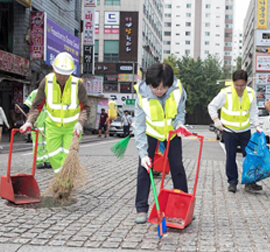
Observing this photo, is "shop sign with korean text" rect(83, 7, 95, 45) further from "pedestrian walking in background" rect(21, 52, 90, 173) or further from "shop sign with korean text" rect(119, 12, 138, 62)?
"pedestrian walking in background" rect(21, 52, 90, 173)

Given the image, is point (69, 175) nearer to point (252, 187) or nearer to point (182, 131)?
point (182, 131)

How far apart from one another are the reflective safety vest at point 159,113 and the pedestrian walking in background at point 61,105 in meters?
1.19

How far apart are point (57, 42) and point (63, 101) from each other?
1834cm

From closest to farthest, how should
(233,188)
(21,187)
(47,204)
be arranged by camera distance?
(47,204)
(21,187)
(233,188)

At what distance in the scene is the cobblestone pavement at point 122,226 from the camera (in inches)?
140

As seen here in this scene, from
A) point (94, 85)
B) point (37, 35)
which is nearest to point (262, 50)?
point (94, 85)

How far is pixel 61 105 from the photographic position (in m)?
5.45

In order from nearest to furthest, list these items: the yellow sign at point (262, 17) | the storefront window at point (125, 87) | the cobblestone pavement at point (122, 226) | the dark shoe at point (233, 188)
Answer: the cobblestone pavement at point (122, 226) → the dark shoe at point (233, 188) → the storefront window at point (125, 87) → the yellow sign at point (262, 17)

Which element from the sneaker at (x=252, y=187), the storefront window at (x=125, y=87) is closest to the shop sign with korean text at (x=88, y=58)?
the storefront window at (x=125, y=87)

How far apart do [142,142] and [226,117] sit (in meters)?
2.52

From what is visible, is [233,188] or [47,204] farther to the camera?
[233,188]

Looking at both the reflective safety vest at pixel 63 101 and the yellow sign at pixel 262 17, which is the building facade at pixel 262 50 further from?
the reflective safety vest at pixel 63 101

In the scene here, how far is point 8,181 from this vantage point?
5043 mm

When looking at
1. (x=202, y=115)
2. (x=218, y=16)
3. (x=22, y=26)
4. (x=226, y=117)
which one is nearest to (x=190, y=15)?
(x=218, y=16)
